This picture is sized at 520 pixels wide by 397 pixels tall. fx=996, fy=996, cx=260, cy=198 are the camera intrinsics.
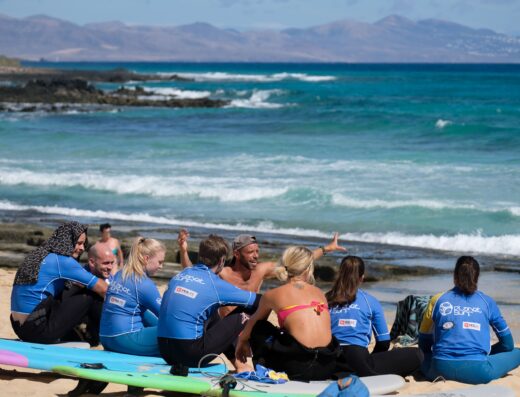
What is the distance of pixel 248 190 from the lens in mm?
21000

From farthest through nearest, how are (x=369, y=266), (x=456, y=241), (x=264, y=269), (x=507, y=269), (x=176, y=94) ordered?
(x=176, y=94) → (x=456, y=241) → (x=507, y=269) → (x=369, y=266) → (x=264, y=269)

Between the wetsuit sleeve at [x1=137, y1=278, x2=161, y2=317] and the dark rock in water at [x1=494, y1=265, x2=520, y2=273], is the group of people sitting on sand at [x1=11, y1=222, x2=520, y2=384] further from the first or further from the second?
the dark rock in water at [x1=494, y1=265, x2=520, y2=273]

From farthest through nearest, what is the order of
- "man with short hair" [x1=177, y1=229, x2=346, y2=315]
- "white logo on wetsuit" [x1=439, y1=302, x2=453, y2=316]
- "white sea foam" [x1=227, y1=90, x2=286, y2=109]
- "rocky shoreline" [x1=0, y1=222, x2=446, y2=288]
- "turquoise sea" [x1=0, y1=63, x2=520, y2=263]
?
"white sea foam" [x1=227, y1=90, x2=286, y2=109] < "turquoise sea" [x1=0, y1=63, x2=520, y2=263] < "rocky shoreline" [x1=0, y1=222, x2=446, y2=288] < "man with short hair" [x1=177, y1=229, x2=346, y2=315] < "white logo on wetsuit" [x1=439, y1=302, x2=453, y2=316]

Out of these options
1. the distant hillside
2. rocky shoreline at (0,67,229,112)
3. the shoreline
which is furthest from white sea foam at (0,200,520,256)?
the distant hillside

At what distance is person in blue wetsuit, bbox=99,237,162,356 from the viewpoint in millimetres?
6840

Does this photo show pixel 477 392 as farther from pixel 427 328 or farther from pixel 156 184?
pixel 156 184

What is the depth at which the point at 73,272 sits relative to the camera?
7215 mm

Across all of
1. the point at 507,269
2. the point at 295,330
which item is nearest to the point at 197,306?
the point at 295,330

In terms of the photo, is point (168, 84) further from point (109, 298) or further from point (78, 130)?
point (109, 298)

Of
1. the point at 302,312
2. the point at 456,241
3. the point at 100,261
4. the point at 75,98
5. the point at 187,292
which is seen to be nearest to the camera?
the point at 302,312

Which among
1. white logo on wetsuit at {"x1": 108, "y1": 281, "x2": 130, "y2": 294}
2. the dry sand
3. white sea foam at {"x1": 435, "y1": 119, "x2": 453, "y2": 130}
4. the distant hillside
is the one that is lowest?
the dry sand

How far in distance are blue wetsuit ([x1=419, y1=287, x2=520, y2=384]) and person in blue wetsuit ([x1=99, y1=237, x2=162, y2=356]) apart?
6.47ft

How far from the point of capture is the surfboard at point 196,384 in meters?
6.02

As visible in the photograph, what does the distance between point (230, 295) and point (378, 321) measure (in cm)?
119
